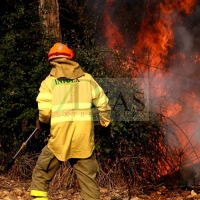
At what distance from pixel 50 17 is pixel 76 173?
4.10 meters

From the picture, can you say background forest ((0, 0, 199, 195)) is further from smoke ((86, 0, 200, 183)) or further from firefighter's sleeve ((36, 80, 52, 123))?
firefighter's sleeve ((36, 80, 52, 123))

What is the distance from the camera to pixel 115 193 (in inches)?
268

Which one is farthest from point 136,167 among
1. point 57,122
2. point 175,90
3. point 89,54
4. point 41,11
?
point 41,11

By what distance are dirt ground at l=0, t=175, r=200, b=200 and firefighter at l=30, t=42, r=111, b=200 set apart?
166 centimetres

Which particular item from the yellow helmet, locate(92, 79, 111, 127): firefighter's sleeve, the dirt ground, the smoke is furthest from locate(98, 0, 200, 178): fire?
the yellow helmet

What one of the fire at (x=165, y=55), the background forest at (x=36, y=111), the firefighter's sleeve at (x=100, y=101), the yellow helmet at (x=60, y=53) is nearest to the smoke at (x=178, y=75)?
the fire at (x=165, y=55)

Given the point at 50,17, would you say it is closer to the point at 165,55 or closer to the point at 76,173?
the point at 165,55

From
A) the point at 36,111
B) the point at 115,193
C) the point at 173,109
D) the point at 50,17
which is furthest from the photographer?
the point at 50,17

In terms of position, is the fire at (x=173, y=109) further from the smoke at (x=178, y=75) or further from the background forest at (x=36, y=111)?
the background forest at (x=36, y=111)

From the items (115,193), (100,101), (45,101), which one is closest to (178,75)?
(115,193)

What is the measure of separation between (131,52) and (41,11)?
1.94 metres

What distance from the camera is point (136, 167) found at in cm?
722

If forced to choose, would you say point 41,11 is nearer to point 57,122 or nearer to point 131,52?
point 131,52

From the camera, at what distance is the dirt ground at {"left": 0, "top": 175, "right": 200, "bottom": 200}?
259 inches
